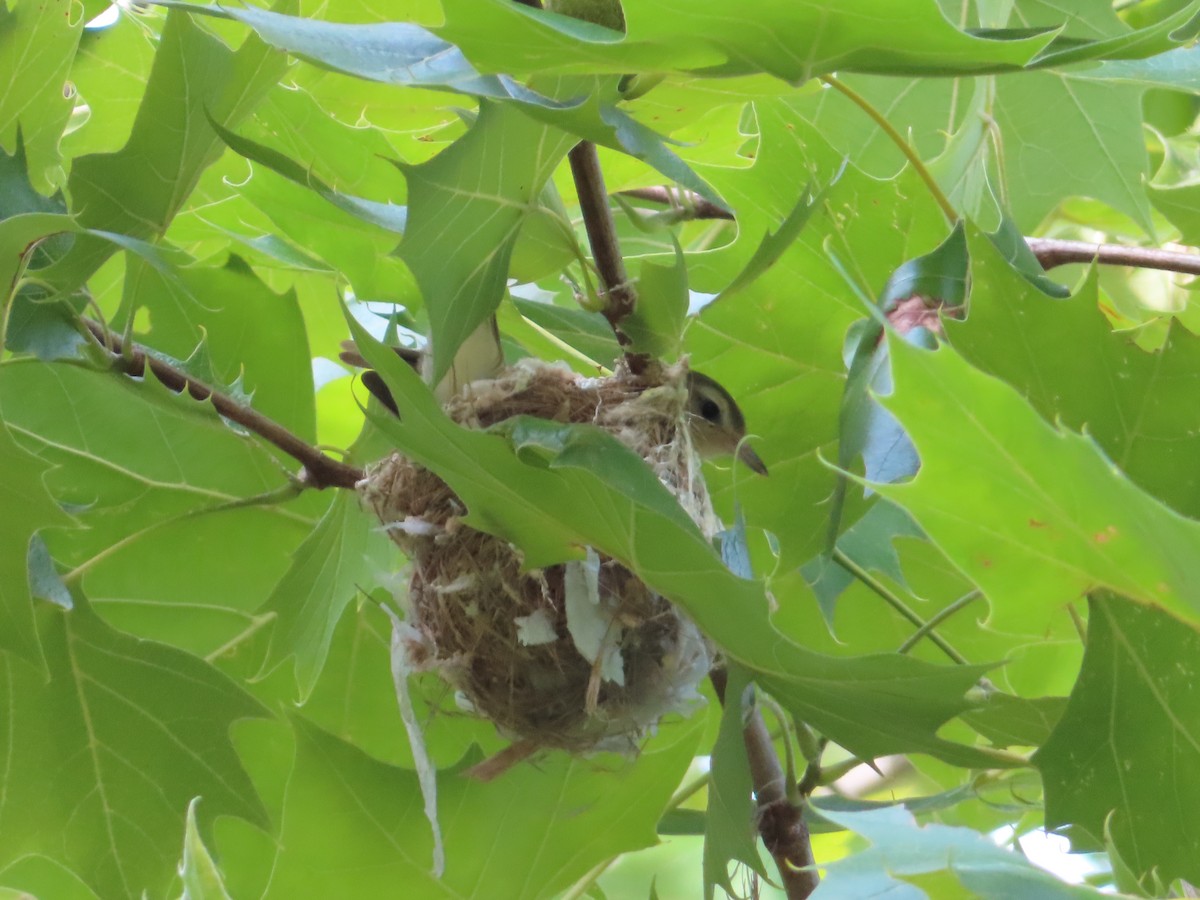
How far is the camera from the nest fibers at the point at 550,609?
1400 mm

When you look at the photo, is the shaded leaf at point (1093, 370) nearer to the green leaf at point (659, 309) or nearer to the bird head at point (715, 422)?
the green leaf at point (659, 309)

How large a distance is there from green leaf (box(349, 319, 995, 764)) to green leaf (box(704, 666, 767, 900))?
6cm

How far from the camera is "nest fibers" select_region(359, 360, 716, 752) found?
55.1 inches

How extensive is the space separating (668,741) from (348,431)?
2.86ft

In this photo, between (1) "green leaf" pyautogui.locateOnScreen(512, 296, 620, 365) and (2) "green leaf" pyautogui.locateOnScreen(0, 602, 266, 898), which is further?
(1) "green leaf" pyautogui.locateOnScreen(512, 296, 620, 365)

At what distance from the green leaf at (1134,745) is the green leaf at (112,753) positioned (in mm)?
1010

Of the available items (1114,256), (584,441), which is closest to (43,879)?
(584,441)

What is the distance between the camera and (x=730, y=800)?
1.31 meters

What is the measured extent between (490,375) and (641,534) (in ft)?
2.09

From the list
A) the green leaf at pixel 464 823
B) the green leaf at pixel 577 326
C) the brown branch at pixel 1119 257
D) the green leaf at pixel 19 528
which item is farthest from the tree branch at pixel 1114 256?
the green leaf at pixel 19 528

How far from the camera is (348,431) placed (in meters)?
2.28

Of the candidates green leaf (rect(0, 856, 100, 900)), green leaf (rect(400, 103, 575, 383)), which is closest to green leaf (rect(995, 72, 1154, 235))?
green leaf (rect(400, 103, 575, 383))

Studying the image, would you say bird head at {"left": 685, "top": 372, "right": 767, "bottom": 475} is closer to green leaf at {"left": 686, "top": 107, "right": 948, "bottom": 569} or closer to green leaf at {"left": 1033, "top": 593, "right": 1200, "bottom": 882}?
green leaf at {"left": 686, "top": 107, "right": 948, "bottom": 569}

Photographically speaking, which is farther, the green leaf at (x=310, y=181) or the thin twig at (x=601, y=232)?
the thin twig at (x=601, y=232)
